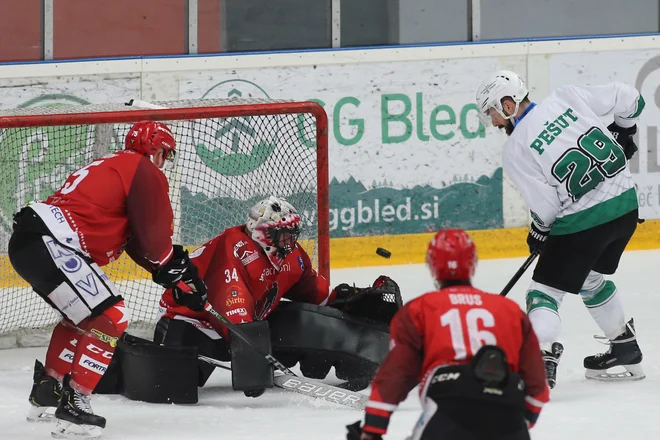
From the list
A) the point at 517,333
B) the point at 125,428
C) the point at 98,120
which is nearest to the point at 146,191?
the point at 125,428

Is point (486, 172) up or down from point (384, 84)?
down

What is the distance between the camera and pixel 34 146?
5719 millimetres

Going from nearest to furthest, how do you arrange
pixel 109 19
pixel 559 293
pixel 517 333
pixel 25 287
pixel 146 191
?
pixel 517 333
pixel 146 191
pixel 559 293
pixel 25 287
pixel 109 19

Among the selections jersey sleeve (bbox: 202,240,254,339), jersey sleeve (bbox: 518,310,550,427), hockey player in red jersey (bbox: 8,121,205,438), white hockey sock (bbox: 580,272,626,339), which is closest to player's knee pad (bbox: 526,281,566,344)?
white hockey sock (bbox: 580,272,626,339)

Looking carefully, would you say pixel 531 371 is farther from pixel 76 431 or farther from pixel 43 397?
pixel 43 397

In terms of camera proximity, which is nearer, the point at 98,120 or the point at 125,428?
the point at 125,428

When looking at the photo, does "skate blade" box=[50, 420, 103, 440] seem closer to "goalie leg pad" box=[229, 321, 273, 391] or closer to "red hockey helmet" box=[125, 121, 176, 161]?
"goalie leg pad" box=[229, 321, 273, 391]

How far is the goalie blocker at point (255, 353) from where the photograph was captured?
4387 mm

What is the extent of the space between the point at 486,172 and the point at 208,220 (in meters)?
1.82

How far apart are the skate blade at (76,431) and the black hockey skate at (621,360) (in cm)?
179

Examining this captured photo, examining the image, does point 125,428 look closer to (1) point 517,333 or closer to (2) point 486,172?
(1) point 517,333

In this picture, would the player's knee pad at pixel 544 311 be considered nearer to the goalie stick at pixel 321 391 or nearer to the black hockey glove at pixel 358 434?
the goalie stick at pixel 321 391

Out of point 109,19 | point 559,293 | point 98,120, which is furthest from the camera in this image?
point 109,19

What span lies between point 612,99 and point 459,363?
6.86 feet
